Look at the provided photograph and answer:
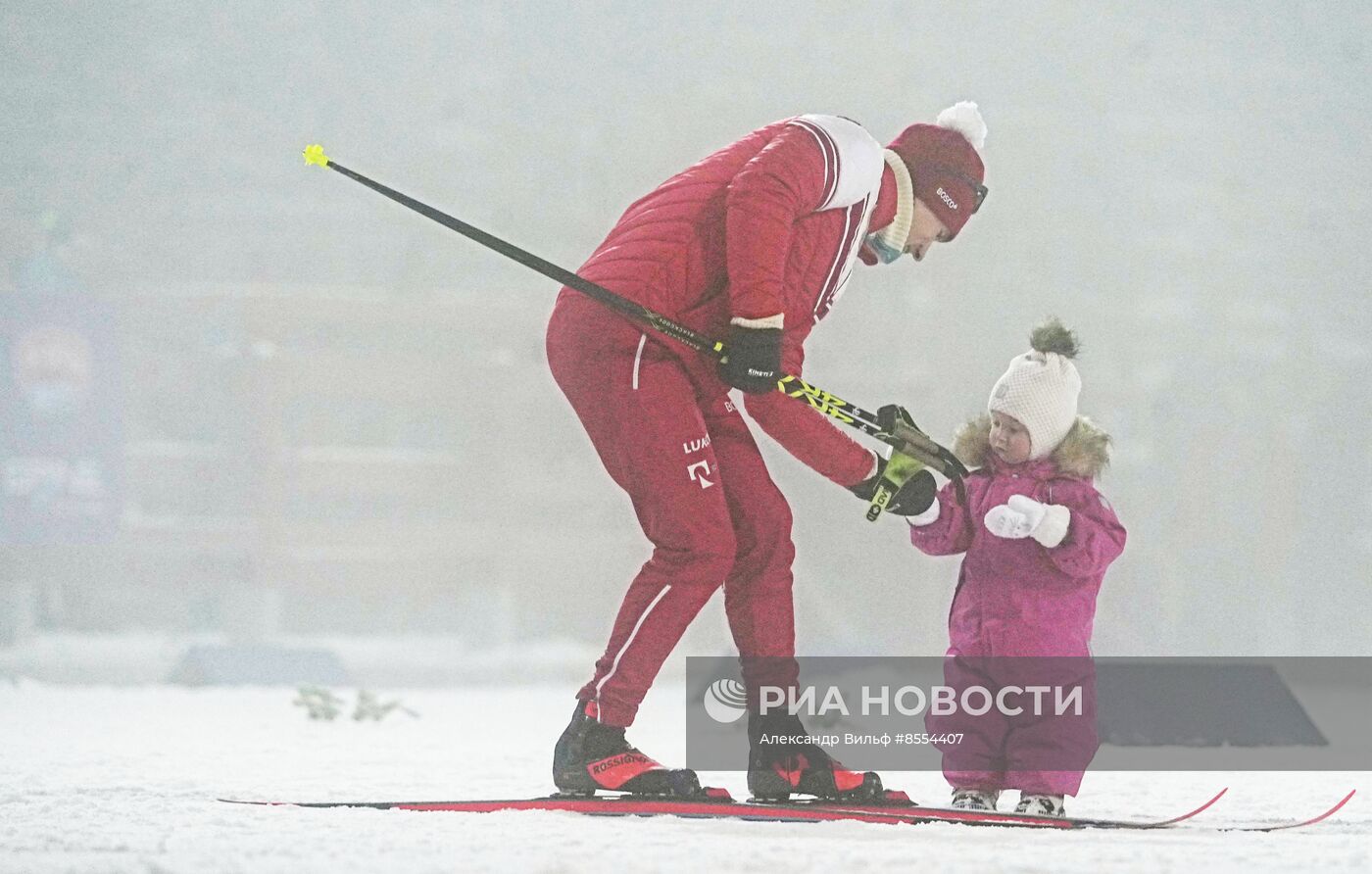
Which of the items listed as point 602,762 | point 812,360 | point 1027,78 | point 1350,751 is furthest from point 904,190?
point 1027,78

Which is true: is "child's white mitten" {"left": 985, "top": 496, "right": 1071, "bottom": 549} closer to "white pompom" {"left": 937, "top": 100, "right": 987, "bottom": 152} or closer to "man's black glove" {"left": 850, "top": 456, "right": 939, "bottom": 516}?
"man's black glove" {"left": 850, "top": 456, "right": 939, "bottom": 516}

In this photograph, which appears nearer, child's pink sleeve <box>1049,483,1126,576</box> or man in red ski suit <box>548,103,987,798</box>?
man in red ski suit <box>548,103,987,798</box>

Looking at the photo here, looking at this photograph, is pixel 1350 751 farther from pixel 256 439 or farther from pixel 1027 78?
pixel 256 439

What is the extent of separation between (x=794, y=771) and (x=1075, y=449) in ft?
1.90

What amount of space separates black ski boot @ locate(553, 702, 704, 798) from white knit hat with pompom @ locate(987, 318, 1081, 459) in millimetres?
657

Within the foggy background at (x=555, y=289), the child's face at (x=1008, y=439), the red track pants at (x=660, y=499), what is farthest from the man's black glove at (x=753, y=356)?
the foggy background at (x=555, y=289)

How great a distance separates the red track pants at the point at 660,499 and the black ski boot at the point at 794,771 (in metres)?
0.06

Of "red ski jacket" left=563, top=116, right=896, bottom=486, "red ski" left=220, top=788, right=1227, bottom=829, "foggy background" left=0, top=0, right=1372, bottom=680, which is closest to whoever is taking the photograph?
"red ski" left=220, top=788, right=1227, bottom=829

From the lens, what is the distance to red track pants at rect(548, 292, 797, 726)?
1.68m

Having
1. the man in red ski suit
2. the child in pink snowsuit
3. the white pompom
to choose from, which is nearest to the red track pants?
the man in red ski suit

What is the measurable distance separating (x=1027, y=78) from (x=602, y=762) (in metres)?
5.69

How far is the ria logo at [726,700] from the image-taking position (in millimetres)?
1989

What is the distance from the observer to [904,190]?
71.7 inches

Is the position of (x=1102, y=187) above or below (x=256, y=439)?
above
